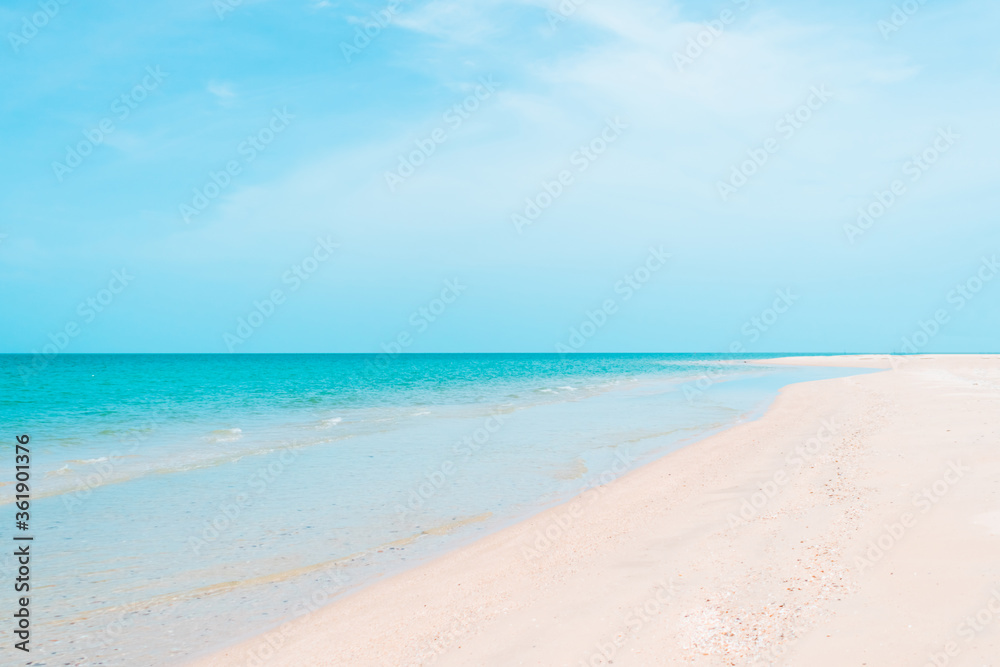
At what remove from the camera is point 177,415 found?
2753 centimetres

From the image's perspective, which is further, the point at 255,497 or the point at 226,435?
the point at 226,435

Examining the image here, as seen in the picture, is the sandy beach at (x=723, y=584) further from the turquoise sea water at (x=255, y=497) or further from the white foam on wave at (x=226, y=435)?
the white foam on wave at (x=226, y=435)

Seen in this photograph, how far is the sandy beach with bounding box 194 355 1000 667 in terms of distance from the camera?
493 centimetres

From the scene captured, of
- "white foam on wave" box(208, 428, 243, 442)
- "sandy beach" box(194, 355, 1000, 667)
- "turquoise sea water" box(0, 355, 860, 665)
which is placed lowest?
"white foam on wave" box(208, 428, 243, 442)

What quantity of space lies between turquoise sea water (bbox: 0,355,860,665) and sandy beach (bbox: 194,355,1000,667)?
1082mm

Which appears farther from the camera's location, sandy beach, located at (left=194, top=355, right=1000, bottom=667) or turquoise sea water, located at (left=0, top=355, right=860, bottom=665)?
turquoise sea water, located at (left=0, top=355, right=860, bottom=665)

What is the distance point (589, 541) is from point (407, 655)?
146 inches

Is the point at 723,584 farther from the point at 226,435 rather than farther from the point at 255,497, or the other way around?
the point at 226,435

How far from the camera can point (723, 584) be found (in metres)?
6.14

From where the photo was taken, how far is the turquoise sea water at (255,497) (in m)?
7.20

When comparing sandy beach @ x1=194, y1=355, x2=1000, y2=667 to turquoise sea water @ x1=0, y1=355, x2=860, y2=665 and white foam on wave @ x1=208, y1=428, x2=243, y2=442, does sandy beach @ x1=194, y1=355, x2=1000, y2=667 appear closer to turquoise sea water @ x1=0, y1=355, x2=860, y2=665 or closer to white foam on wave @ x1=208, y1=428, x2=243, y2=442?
turquoise sea water @ x1=0, y1=355, x2=860, y2=665

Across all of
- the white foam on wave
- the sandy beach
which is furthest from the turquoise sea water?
the sandy beach

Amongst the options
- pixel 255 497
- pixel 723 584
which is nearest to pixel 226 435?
pixel 255 497

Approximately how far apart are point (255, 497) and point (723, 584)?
9832mm
